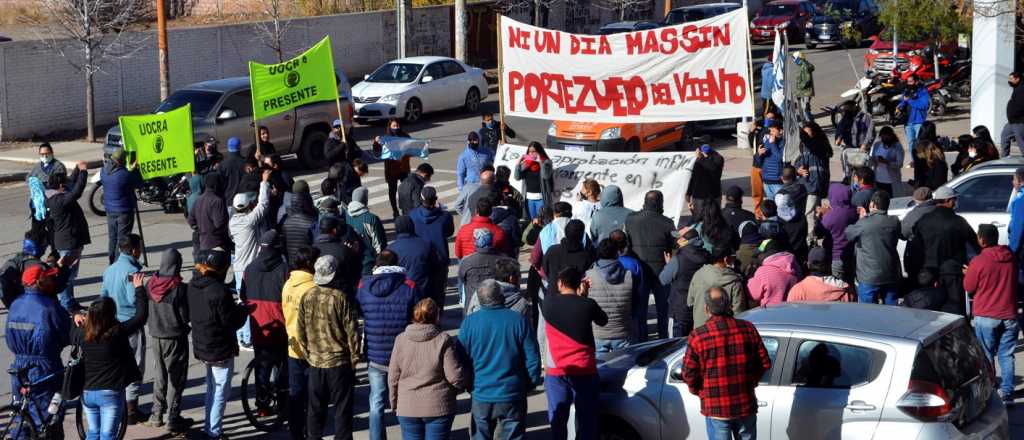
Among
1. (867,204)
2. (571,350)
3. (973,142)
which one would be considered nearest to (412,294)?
(571,350)

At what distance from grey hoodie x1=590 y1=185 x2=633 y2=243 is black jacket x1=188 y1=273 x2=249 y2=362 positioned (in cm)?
393

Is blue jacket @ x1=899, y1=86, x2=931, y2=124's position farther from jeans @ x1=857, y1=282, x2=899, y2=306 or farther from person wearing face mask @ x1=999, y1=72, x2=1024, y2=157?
jeans @ x1=857, y1=282, x2=899, y2=306

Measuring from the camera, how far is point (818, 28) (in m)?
42.4

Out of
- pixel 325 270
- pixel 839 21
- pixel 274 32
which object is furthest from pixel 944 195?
pixel 839 21

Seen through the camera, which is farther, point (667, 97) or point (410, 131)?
point (410, 131)

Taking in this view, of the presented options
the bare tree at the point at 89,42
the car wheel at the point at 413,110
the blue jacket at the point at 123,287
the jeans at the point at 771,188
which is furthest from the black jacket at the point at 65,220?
the car wheel at the point at 413,110

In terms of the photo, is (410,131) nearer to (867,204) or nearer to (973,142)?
(973,142)

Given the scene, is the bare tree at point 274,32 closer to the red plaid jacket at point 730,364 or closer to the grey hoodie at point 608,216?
the grey hoodie at point 608,216

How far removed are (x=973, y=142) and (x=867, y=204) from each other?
4372 mm

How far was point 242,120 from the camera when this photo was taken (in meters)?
22.5

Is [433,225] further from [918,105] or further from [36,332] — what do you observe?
[918,105]

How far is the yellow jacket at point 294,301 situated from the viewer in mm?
9188

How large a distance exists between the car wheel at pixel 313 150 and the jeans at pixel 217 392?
1399 centimetres

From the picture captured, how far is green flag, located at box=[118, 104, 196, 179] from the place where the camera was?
1579 cm
